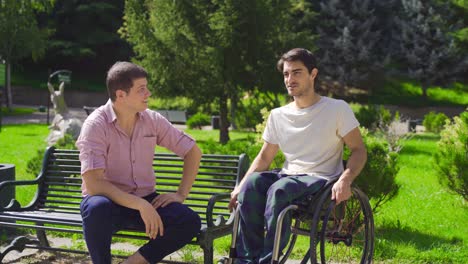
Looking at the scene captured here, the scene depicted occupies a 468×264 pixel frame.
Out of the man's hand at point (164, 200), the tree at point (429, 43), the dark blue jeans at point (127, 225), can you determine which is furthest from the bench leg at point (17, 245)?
the tree at point (429, 43)

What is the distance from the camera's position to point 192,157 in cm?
431

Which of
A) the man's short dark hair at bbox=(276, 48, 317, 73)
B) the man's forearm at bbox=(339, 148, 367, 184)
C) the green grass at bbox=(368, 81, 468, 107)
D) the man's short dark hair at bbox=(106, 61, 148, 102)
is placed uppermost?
the man's short dark hair at bbox=(276, 48, 317, 73)

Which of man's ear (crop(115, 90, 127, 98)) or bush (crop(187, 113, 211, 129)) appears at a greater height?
man's ear (crop(115, 90, 127, 98))

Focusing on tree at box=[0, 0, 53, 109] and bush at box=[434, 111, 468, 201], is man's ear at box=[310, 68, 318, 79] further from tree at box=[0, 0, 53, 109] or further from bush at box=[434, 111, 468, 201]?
tree at box=[0, 0, 53, 109]

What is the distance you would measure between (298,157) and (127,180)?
102 cm

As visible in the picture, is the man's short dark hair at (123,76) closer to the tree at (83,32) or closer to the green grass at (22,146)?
the green grass at (22,146)

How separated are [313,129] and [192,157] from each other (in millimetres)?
751

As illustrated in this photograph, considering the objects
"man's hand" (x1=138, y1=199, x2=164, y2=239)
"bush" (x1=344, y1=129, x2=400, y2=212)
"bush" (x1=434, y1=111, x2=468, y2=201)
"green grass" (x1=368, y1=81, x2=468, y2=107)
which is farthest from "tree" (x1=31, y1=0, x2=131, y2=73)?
"man's hand" (x1=138, y1=199, x2=164, y2=239)

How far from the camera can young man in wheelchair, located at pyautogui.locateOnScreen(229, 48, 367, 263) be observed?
3936mm

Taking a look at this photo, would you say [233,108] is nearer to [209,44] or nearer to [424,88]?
[209,44]

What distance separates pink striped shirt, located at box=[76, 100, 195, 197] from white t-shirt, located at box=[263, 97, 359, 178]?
802 mm

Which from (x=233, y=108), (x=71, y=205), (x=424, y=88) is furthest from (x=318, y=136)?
(x=424, y=88)

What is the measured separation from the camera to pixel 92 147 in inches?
154

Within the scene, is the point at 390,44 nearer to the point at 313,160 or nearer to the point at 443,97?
the point at 443,97
